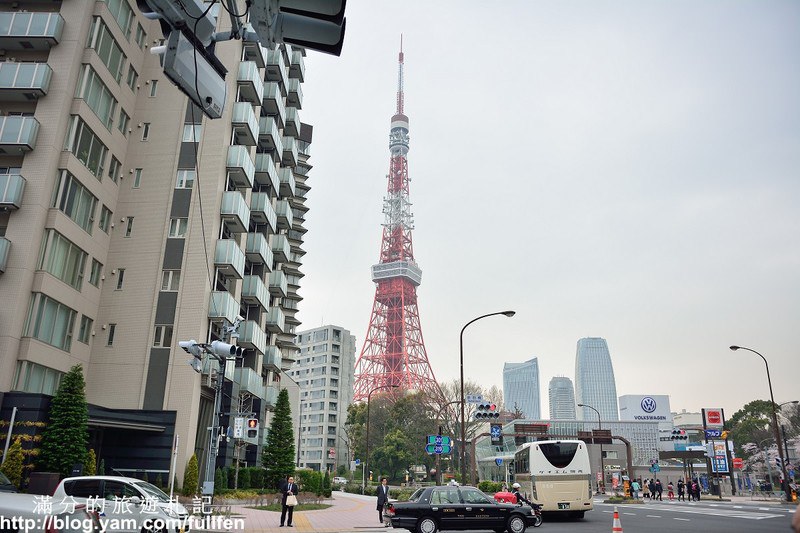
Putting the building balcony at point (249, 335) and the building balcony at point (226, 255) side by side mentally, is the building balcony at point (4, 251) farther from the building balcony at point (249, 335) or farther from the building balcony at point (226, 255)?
the building balcony at point (249, 335)

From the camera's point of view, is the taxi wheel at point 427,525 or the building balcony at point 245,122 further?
the building balcony at point 245,122

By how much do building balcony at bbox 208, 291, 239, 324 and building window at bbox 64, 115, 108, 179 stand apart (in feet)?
28.1

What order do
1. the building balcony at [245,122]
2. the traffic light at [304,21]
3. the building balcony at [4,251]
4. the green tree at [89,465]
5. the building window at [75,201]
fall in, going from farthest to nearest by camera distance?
the building balcony at [245,122], the building window at [75,201], the building balcony at [4,251], the green tree at [89,465], the traffic light at [304,21]

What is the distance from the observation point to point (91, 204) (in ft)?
100

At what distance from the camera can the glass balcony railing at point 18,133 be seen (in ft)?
87.0

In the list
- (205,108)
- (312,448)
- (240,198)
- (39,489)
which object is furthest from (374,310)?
(205,108)

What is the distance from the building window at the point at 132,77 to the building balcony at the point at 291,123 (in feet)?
52.6

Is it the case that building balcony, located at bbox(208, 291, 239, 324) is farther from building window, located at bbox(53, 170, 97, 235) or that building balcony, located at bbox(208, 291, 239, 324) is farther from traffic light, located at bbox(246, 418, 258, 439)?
traffic light, located at bbox(246, 418, 258, 439)

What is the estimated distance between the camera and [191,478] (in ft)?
92.7

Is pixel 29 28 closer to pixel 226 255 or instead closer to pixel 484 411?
pixel 226 255

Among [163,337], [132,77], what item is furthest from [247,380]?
[132,77]

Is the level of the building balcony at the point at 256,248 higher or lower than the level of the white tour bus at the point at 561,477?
higher

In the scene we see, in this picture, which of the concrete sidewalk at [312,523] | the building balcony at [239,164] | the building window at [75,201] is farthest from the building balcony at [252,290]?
the concrete sidewalk at [312,523]

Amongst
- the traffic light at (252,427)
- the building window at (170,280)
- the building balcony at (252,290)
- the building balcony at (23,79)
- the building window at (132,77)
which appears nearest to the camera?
the traffic light at (252,427)
